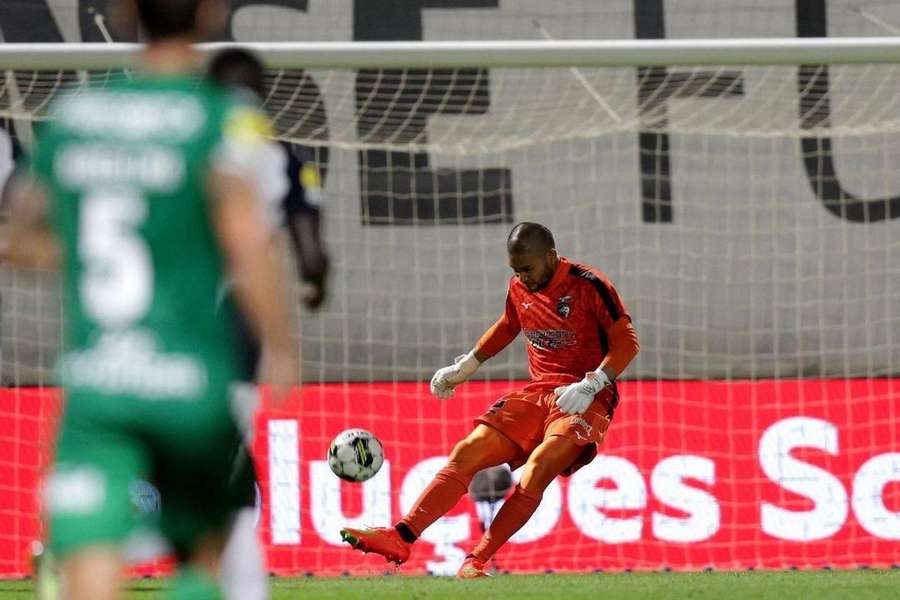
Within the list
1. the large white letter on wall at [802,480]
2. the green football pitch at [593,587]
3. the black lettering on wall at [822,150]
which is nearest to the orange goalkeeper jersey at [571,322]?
the green football pitch at [593,587]

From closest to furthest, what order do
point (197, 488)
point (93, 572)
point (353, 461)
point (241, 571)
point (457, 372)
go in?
point (93, 572), point (197, 488), point (241, 571), point (353, 461), point (457, 372)

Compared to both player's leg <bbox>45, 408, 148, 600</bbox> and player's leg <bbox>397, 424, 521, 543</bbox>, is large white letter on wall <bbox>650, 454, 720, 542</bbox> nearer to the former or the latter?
player's leg <bbox>397, 424, 521, 543</bbox>

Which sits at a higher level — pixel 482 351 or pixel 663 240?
pixel 663 240

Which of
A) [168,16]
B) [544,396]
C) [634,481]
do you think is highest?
[168,16]

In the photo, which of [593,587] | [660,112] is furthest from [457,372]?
[660,112]

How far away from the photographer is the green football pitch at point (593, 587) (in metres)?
7.01

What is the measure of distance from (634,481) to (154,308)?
713cm

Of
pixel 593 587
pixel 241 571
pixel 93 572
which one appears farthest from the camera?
pixel 593 587

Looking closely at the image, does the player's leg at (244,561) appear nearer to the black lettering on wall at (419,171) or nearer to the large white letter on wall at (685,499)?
the large white letter on wall at (685,499)

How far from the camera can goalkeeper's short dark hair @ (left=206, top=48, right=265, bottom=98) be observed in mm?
5328

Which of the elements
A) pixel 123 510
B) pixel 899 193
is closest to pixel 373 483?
pixel 899 193

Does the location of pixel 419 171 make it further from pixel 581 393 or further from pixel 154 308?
pixel 154 308

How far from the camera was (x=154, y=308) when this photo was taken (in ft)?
9.88

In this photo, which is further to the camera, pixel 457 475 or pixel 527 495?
pixel 457 475
